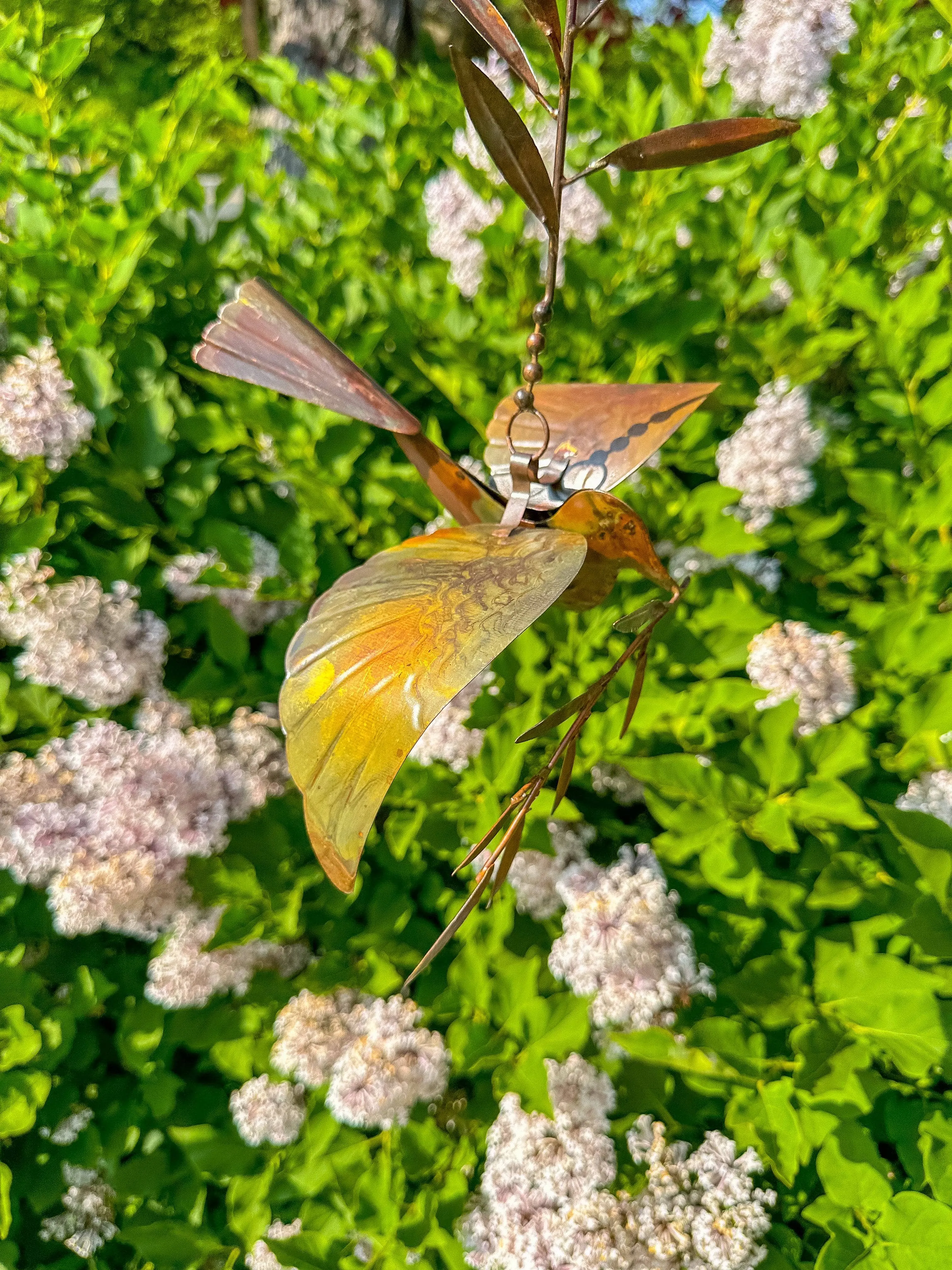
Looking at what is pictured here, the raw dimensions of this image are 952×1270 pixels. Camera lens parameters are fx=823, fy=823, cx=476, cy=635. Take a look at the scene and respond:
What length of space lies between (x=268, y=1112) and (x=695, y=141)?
78 cm

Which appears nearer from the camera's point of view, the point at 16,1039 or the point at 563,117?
the point at 563,117

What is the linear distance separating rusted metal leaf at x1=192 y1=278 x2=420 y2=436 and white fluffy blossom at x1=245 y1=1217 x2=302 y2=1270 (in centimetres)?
70

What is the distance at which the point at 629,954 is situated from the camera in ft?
2.07

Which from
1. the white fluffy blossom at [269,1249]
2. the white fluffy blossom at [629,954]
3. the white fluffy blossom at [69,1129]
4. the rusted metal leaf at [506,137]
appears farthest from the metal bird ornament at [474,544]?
the white fluffy blossom at [69,1129]

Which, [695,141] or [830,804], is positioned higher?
[695,141]

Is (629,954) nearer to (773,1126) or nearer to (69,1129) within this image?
(773,1126)

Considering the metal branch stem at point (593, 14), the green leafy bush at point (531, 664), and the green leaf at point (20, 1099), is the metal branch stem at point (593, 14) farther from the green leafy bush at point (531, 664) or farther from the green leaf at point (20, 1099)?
the green leaf at point (20, 1099)

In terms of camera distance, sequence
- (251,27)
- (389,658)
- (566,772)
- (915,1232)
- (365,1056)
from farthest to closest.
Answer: (251,27) < (365,1056) < (915,1232) < (566,772) < (389,658)

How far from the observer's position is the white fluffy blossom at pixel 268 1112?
0.72 meters

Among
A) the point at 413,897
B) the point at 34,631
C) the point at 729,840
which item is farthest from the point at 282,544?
the point at 729,840

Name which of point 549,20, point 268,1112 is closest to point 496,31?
point 549,20

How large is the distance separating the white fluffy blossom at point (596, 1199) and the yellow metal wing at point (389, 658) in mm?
456

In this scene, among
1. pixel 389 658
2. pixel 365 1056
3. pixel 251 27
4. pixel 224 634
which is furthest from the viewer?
pixel 251 27

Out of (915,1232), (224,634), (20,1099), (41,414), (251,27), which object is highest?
(251,27)
